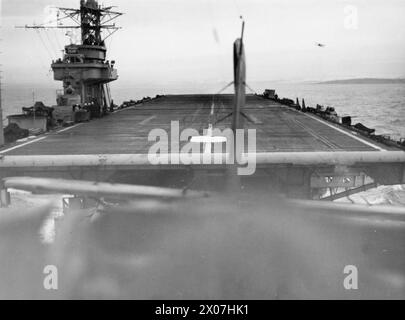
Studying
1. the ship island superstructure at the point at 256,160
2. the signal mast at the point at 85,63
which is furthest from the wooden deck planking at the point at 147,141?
the signal mast at the point at 85,63

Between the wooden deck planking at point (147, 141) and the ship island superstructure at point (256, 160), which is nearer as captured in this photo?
the ship island superstructure at point (256, 160)

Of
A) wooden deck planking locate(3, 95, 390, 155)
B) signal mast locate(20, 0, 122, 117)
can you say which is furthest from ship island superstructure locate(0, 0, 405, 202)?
signal mast locate(20, 0, 122, 117)

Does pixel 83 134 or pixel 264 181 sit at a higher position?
pixel 83 134

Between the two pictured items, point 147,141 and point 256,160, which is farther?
point 147,141

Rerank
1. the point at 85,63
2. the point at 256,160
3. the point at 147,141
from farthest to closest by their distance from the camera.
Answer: the point at 85,63, the point at 147,141, the point at 256,160

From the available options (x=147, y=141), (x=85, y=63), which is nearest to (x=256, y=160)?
(x=147, y=141)

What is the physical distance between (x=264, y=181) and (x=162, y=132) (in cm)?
681

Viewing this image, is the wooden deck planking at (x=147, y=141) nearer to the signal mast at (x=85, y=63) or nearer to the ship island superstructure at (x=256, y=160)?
the ship island superstructure at (x=256, y=160)

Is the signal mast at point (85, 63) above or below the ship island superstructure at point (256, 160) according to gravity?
above

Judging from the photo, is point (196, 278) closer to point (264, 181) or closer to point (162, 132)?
point (264, 181)

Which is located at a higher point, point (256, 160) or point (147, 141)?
point (147, 141)

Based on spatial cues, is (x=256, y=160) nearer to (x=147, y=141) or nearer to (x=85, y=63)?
(x=147, y=141)

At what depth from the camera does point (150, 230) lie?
32.7ft
